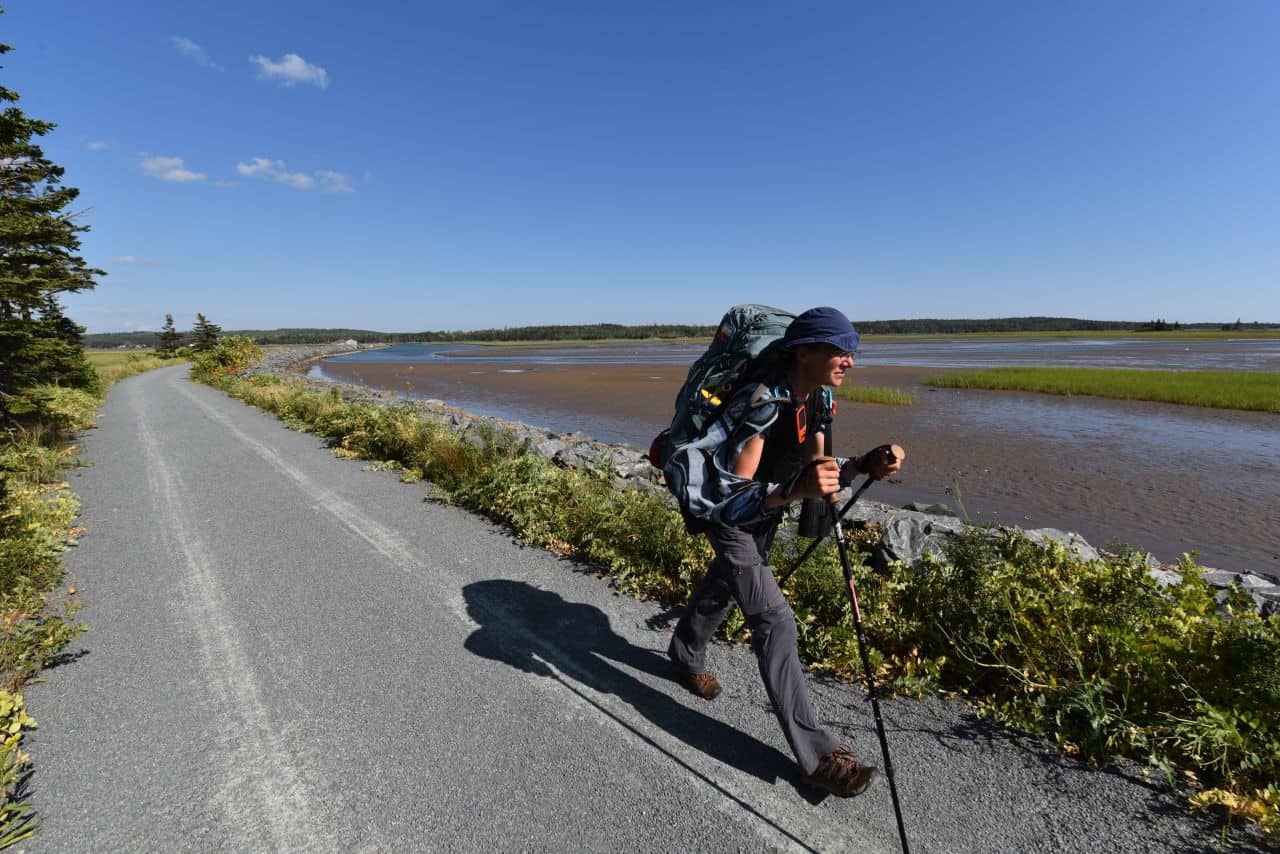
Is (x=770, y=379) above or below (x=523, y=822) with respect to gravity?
above

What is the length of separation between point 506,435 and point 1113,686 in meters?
8.38

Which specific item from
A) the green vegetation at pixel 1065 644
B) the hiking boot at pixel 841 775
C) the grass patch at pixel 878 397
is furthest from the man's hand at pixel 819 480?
the grass patch at pixel 878 397

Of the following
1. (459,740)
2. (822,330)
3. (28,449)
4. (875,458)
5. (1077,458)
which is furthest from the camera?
(1077,458)

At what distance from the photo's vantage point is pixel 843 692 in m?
3.38

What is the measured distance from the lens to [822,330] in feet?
8.14

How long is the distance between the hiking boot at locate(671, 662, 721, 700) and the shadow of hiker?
133mm

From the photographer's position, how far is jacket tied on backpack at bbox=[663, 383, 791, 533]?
245 cm

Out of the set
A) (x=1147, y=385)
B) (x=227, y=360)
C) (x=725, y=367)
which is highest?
(x=725, y=367)

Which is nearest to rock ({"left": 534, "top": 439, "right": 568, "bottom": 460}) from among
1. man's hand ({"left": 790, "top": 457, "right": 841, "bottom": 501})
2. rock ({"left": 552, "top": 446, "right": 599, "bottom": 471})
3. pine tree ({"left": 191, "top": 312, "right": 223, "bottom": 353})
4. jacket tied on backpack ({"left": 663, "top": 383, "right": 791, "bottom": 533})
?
rock ({"left": 552, "top": 446, "right": 599, "bottom": 471})

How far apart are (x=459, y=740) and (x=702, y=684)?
1369 mm

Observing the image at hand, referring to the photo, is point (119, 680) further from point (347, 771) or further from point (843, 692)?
point (843, 692)

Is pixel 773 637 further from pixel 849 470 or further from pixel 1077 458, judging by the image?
pixel 1077 458

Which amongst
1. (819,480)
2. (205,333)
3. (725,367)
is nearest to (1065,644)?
(819,480)

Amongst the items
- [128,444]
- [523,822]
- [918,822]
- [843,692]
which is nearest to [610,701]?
[523,822]
